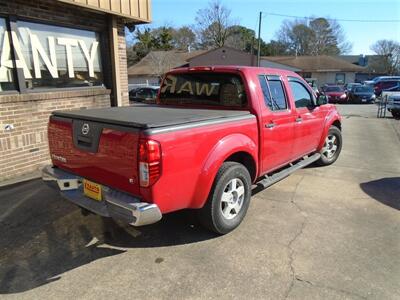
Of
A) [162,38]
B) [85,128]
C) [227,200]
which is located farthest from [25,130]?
[162,38]

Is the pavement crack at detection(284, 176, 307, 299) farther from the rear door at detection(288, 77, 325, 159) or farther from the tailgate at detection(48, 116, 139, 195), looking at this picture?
the tailgate at detection(48, 116, 139, 195)

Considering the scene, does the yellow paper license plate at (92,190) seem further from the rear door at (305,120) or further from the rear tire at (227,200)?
the rear door at (305,120)

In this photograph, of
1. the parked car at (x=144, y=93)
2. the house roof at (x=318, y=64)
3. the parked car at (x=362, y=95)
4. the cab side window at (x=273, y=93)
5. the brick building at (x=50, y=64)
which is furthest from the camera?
the house roof at (x=318, y=64)

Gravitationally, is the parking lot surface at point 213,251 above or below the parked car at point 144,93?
below

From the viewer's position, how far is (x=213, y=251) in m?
3.55

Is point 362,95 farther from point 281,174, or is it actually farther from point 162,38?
point 162,38

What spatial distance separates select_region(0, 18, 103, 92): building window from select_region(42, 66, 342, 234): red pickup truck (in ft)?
8.82

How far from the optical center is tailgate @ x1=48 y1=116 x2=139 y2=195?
9.78 ft

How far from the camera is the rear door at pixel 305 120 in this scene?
5.22 m

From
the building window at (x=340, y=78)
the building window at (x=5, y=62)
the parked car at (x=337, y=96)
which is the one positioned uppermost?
the building window at (x=5, y=62)

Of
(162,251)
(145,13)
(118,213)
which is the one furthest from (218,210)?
(145,13)

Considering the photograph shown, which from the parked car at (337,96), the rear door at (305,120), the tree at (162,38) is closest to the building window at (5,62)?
the rear door at (305,120)

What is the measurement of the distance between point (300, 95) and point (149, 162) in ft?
11.3

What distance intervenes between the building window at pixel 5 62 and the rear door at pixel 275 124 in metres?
4.27
